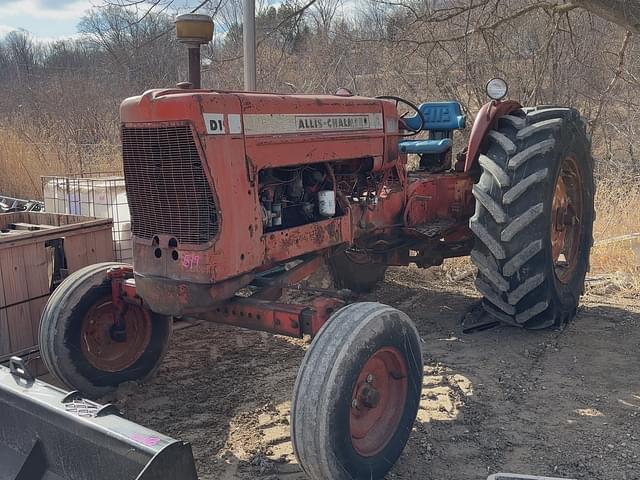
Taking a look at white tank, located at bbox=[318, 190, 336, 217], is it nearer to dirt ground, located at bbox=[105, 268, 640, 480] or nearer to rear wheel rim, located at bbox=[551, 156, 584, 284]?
dirt ground, located at bbox=[105, 268, 640, 480]

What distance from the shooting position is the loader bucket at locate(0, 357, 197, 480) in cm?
232

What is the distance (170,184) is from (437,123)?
2.79m

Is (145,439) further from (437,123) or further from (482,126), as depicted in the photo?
(437,123)

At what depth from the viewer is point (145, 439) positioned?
2369mm

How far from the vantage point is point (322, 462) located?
8.73ft

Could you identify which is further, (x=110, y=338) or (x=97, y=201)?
(x=97, y=201)

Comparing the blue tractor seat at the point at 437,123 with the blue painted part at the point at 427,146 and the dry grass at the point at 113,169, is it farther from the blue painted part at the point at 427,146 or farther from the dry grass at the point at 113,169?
the dry grass at the point at 113,169

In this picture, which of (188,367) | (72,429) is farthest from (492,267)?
(72,429)

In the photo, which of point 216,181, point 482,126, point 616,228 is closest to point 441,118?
point 482,126

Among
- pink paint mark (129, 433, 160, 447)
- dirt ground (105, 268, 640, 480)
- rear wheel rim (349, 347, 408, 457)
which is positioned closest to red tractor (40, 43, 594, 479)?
rear wheel rim (349, 347, 408, 457)

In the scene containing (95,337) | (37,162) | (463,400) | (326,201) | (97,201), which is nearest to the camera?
(326,201)

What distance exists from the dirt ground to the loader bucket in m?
0.70

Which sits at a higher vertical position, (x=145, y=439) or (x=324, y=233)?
(x=324, y=233)

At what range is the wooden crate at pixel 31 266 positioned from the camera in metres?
4.15
